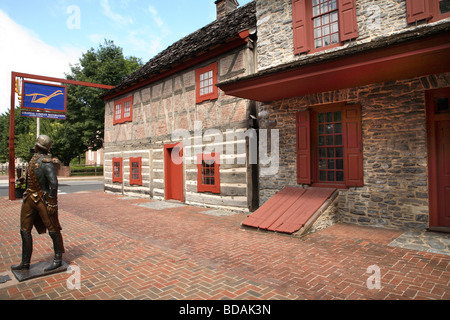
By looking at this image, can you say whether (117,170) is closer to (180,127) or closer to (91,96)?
(180,127)

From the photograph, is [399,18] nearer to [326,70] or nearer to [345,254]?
[326,70]

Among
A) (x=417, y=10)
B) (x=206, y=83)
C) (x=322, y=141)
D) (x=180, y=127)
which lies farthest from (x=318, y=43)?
(x=180, y=127)

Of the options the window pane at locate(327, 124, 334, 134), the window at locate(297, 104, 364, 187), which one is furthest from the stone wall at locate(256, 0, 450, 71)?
the window pane at locate(327, 124, 334, 134)

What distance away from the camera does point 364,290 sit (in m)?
3.32

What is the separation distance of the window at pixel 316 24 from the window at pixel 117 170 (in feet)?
36.3

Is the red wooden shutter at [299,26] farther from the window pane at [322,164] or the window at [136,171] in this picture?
the window at [136,171]

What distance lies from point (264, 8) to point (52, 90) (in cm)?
1060

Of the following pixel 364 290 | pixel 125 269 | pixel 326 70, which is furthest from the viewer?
pixel 326 70

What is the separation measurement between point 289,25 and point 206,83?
3.57 metres

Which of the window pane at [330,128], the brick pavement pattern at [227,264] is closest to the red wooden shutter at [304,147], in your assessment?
the window pane at [330,128]

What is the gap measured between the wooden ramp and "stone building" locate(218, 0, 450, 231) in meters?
0.43

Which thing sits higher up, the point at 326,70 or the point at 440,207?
the point at 326,70

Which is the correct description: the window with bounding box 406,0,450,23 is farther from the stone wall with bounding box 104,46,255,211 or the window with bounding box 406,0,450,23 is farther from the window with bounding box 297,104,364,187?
the stone wall with bounding box 104,46,255,211
